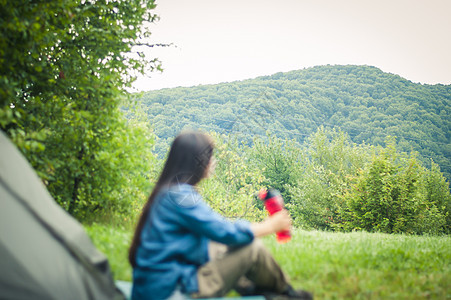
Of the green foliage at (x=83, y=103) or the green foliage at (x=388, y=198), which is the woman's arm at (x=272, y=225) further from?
the green foliage at (x=388, y=198)

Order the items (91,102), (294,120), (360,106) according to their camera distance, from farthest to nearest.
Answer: (360,106)
(294,120)
(91,102)

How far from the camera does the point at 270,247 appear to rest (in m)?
5.21

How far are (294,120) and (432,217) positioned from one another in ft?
93.9

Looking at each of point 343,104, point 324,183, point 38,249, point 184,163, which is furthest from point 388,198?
point 343,104

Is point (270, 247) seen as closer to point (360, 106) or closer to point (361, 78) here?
point (360, 106)

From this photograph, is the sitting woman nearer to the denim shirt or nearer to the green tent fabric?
the denim shirt

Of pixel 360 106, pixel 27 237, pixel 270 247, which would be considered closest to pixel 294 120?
pixel 360 106

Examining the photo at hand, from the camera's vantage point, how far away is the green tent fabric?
219 centimetres

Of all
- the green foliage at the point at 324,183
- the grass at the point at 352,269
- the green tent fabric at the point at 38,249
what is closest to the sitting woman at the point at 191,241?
the green tent fabric at the point at 38,249

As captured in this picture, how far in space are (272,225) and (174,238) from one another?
0.86 metres

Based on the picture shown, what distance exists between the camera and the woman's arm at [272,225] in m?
2.52

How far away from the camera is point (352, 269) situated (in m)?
4.08

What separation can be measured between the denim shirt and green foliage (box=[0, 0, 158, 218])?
3.12m

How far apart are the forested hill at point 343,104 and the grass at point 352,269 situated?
2940cm
